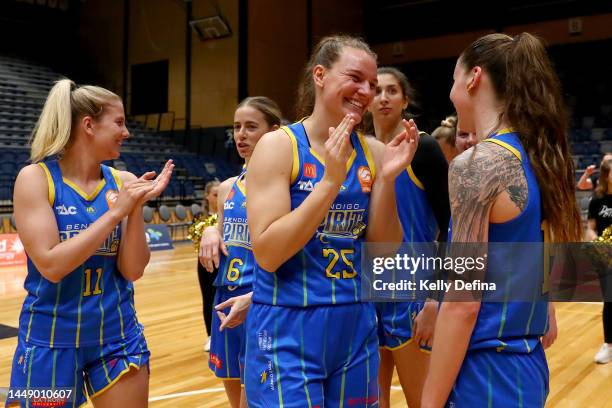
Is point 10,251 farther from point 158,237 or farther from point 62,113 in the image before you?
point 62,113

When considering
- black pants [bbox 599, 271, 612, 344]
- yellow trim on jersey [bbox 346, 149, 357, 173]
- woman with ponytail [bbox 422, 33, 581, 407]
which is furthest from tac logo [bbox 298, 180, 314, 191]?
black pants [bbox 599, 271, 612, 344]

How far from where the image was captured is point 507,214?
54.4 inches

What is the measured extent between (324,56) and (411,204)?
2.95 feet

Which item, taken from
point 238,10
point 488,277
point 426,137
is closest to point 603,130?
point 238,10

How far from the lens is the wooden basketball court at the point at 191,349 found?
386cm

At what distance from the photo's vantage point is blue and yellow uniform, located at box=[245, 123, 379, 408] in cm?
160

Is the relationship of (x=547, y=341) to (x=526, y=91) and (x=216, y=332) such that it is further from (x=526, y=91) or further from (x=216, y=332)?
(x=216, y=332)

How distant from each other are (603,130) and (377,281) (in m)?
15.9

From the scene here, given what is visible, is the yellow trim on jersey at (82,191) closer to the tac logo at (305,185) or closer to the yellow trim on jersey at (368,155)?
the tac logo at (305,185)

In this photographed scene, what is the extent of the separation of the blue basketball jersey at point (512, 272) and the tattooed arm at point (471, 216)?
0.07 ft

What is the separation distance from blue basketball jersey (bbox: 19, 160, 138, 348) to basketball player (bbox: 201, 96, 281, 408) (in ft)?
1.71

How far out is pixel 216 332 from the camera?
2.53 metres

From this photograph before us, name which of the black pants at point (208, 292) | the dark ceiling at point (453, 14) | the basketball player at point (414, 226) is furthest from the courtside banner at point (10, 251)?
the dark ceiling at point (453, 14)

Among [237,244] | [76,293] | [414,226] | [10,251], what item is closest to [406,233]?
[414,226]
